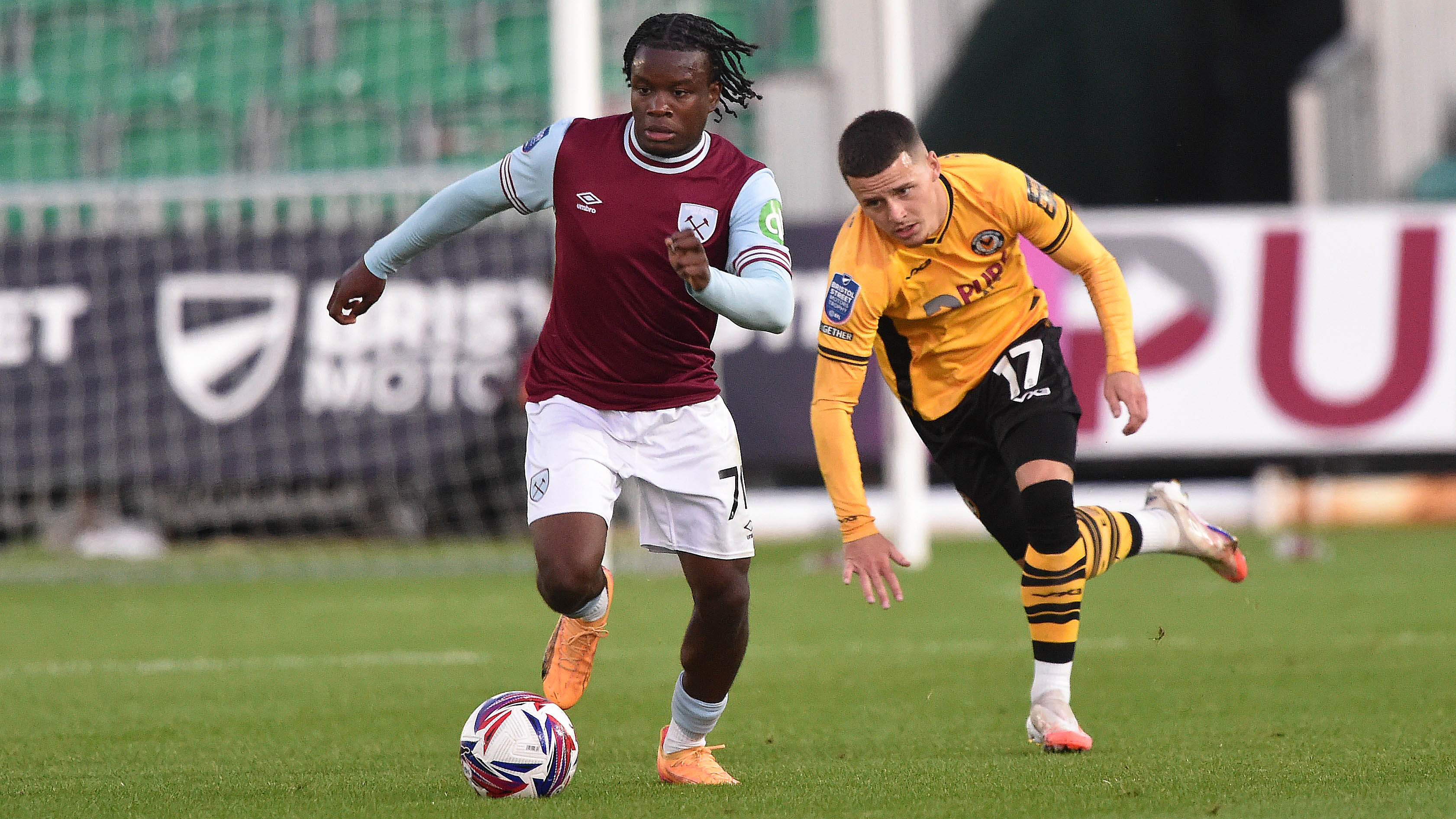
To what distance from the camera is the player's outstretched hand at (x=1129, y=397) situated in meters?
4.63

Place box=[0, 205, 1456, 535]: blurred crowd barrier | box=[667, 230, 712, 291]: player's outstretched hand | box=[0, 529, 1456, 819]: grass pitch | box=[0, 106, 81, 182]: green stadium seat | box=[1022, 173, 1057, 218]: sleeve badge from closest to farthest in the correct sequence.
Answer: box=[667, 230, 712, 291]: player's outstretched hand → box=[0, 529, 1456, 819]: grass pitch → box=[1022, 173, 1057, 218]: sleeve badge → box=[0, 205, 1456, 535]: blurred crowd barrier → box=[0, 106, 81, 182]: green stadium seat

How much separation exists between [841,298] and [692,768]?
1309 millimetres

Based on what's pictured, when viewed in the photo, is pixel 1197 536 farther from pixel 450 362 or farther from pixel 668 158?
pixel 450 362

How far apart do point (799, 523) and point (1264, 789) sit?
849 centimetres

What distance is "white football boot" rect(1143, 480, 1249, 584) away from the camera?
5168mm

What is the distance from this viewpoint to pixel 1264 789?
3852mm

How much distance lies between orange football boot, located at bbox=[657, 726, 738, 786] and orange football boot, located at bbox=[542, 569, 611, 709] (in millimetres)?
378

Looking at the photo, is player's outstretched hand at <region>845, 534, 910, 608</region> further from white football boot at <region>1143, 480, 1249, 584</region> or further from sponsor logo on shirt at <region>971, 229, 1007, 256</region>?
white football boot at <region>1143, 480, 1249, 584</region>

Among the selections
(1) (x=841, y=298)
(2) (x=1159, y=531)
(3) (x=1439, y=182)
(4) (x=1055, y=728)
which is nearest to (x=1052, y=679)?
(4) (x=1055, y=728)

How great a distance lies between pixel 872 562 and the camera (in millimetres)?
4156

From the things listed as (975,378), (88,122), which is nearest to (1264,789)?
(975,378)

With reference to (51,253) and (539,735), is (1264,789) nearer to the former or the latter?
(539,735)

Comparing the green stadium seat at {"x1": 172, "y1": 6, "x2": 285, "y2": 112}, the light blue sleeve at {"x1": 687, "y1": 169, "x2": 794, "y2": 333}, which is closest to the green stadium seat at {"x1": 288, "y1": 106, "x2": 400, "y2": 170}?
the green stadium seat at {"x1": 172, "y1": 6, "x2": 285, "y2": 112}

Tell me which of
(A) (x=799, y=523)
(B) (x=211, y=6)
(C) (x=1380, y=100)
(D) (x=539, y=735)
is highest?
(B) (x=211, y=6)
